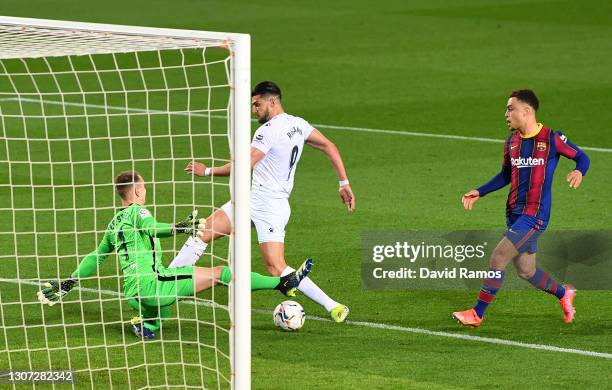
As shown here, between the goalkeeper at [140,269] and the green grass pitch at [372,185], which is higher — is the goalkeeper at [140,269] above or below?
above

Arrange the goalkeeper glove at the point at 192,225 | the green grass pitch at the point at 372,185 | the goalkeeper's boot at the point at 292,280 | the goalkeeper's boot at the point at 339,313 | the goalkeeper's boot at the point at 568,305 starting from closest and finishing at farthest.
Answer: the goalkeeper glove at the point at 192,225, the green grass pitch at the point at 372,185, the goalkeeper's boot at the point at 292,280, the goalkeeper's boot at the point at 339,313, the goalkeeper's boot at the point at 568,305

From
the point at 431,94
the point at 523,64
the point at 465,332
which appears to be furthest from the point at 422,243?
the point at 523,64

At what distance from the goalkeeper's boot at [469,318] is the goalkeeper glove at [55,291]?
2.89m

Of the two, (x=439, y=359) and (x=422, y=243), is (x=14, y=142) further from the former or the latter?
(x=439, y=359)

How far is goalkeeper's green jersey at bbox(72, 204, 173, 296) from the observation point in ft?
34.4

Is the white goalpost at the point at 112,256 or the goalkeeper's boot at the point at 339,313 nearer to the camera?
the white goalpost at the point at 112,256

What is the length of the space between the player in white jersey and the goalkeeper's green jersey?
28.3 inches

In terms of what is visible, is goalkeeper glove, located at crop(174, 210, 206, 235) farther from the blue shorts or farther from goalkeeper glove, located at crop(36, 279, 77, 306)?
the blue shorts

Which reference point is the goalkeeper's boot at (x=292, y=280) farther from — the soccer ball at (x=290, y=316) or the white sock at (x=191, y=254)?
the white sock at (x=191, y=254)

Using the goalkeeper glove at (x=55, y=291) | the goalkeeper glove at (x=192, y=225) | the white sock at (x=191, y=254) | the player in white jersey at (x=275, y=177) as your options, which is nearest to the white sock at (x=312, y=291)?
Result: the player in white jersey at (x=275, y=177)

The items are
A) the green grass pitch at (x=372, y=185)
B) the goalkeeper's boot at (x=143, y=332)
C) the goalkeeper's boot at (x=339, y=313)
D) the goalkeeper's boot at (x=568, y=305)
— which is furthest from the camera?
the goalkeeper's boot at (x=568, y=305)

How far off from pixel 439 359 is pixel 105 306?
116 inches

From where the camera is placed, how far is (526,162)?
36.4 ft

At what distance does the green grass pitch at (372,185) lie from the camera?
33.2ft
